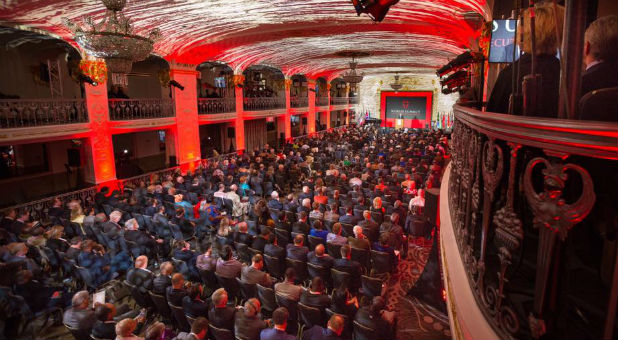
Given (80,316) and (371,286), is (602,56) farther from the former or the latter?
(80,316)

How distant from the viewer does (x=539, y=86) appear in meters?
1.81

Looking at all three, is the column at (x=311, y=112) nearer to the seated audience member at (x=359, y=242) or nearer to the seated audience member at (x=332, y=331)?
the seated audience member at (x=359, y=242)

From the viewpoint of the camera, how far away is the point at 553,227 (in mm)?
1286

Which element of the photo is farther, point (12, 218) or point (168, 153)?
point (168, 153)

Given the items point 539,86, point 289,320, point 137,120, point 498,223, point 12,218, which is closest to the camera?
point 498,223

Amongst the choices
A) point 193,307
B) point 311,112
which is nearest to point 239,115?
point 311,112

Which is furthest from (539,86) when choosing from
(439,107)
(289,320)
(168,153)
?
(439,107)

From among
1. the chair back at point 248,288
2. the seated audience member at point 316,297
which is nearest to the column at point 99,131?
the chair back at point 248,288

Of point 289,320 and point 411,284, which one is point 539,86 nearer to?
point 289,320

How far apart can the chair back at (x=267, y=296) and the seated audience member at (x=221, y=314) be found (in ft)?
2.01

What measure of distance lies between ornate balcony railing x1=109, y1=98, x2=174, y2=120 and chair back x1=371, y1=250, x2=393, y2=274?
36.3ft

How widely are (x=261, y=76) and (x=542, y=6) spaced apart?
87.4ft

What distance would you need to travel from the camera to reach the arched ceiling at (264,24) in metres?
9.34

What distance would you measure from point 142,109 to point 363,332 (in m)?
13.7
